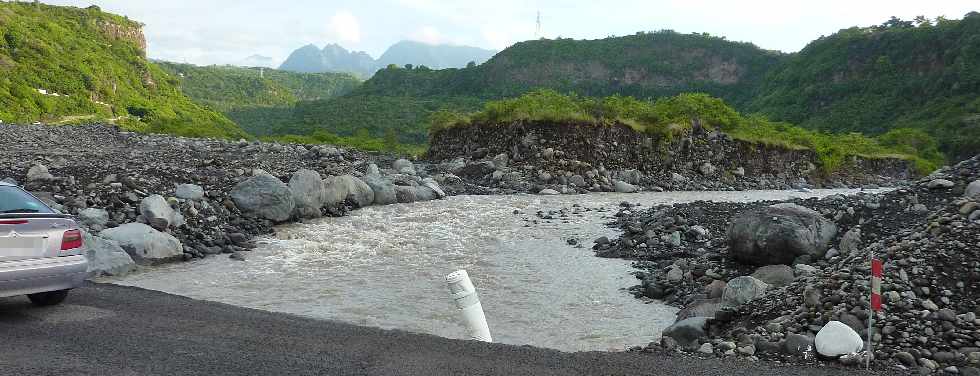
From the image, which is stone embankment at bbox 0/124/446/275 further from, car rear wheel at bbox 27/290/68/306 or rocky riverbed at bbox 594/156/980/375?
rocky riverbed at bbox 594/156/980/375

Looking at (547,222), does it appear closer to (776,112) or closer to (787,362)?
(787,362)

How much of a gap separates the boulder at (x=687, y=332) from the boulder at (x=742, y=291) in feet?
4.23

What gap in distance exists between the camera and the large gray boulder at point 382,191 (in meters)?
20.6

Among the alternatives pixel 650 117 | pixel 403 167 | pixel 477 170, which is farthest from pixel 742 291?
pixel 650 117

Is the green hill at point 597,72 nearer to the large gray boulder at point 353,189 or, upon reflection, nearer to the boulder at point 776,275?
the large gray boulder at point 353,189

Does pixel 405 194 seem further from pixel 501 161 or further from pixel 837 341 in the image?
pixel 837 341

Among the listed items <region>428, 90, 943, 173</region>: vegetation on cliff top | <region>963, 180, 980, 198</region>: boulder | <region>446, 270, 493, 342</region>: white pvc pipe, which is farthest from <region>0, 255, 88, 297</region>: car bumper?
<region>428, 90, 943, 173</region>: vegetation on cliff top

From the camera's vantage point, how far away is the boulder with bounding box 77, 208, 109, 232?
12.3 m

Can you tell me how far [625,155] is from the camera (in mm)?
30000

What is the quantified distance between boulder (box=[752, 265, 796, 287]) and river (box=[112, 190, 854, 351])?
1.50 m

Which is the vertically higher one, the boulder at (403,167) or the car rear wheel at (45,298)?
the car rear wheel at (45,298)

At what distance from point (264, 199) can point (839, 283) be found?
1269cm

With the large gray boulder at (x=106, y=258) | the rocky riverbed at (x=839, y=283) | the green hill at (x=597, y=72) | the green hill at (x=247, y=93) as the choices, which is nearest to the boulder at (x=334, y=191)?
the large gray boulder at (x=106, y=258)

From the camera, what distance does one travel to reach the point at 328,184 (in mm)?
18812
